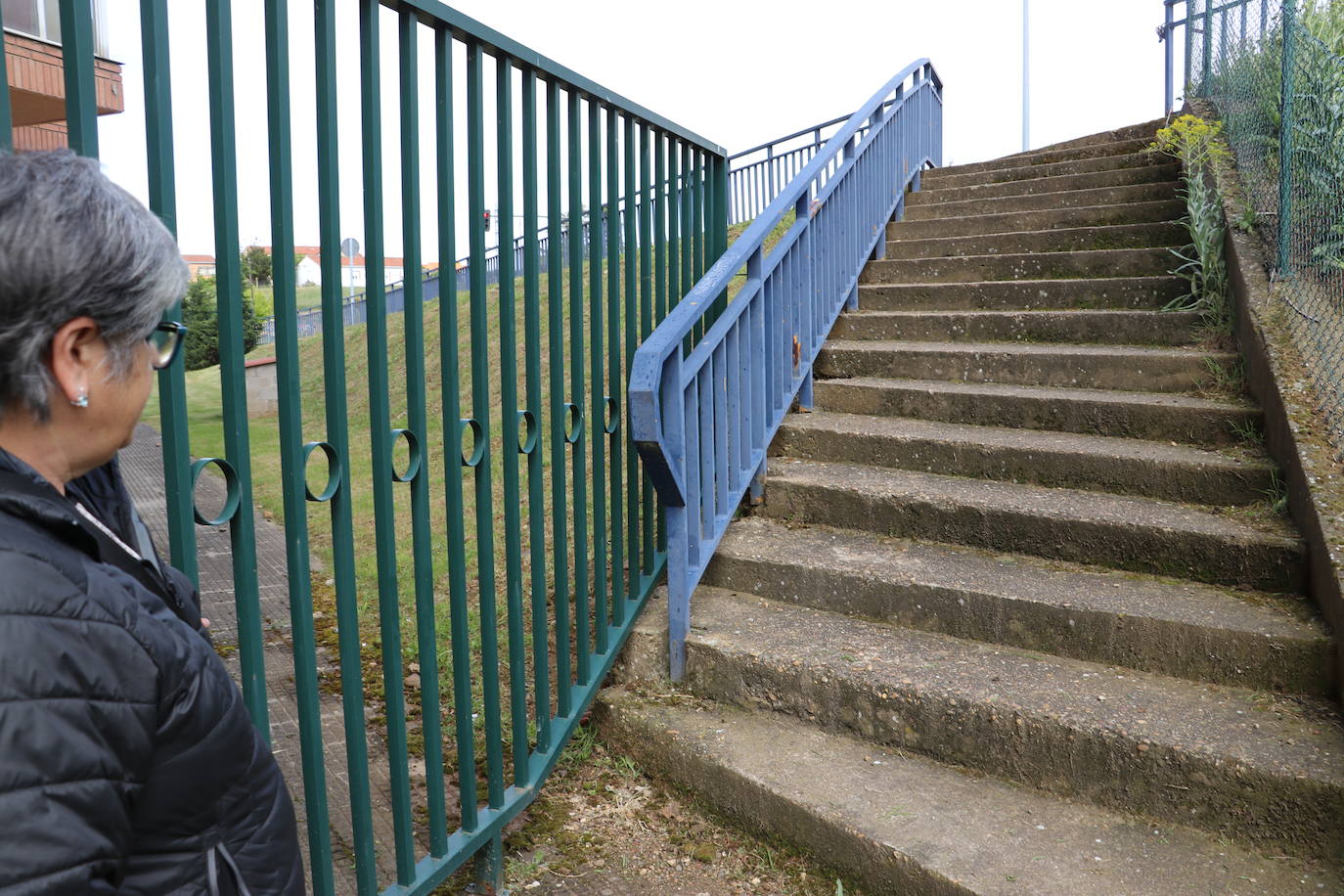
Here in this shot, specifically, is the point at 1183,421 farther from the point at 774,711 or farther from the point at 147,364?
the point at 147,364

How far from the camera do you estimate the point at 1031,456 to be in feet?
12.0

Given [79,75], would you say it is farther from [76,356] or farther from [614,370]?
[614,370]

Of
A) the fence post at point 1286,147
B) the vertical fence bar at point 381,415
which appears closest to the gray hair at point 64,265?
the vertical fence bar at point 381,415

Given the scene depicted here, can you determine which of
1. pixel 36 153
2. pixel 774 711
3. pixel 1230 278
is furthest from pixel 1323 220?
pixel 36 153

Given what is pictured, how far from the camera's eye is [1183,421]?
3652 millimetres

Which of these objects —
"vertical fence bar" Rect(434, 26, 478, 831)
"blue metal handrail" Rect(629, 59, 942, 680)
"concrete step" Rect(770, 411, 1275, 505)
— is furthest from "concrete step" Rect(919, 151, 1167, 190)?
"vertical fence bar" Rect(434, 26, 478, 831)

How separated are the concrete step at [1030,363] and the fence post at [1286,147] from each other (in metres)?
0.55

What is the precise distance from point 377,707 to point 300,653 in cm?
173

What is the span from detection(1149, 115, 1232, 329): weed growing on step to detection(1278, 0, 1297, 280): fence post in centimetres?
34

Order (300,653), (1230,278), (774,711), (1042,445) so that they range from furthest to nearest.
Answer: (1230,278) < (1042,445) < (774,711) < (300,653)

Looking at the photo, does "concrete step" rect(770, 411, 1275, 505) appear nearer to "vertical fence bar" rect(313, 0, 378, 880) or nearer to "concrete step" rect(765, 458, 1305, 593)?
"concrete step" rect(765, 458, 1305, 593)

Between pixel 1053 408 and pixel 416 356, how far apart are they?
2.88 meters

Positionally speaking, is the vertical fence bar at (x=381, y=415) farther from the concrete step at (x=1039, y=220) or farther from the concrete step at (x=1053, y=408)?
the concrete step at (x=1039, y=220)

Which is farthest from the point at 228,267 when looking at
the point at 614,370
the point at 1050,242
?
the point at 1050,242
